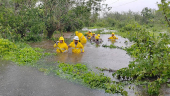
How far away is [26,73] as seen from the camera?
7.03 meters

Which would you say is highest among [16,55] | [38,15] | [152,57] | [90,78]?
[38,15]

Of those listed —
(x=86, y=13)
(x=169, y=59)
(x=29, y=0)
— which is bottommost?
(x=169, y=59)

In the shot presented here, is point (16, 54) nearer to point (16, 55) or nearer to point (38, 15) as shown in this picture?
point (16, 55)

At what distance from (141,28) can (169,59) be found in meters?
1.42

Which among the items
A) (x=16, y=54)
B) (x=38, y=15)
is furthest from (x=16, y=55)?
(x=38, y=15)

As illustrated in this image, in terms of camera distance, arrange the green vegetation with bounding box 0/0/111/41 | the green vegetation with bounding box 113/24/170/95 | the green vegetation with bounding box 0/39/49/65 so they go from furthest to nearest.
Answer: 1. the green vegetation with bounding box 0/0/111/41
2. the green vegetation with bounding box 0/39/49/65
3. the green vegetation with bounding box 113/24/170/95

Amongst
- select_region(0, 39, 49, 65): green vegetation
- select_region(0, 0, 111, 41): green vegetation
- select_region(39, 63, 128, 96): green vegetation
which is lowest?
select_region(39, 63, 128, 96): green vegetation

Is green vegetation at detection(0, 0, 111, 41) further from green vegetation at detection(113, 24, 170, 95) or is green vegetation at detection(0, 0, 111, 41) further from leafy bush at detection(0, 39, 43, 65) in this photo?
green vegetation at detection(113, 24, 170, 95)

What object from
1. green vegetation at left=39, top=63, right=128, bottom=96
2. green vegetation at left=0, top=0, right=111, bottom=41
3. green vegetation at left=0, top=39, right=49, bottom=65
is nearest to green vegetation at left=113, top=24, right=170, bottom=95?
green vegetation at left=39, top=63, right=128, bottom=96

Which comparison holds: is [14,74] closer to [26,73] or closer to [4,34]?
[26,73]

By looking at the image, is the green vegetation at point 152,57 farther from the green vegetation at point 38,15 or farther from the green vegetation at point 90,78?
the green vegetation at point 38,15

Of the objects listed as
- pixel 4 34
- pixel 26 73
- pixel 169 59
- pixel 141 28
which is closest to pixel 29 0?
pixel 4 34

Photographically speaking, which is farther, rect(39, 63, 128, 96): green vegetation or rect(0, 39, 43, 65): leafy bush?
rect(0, 39, 43, 65): leafy bush

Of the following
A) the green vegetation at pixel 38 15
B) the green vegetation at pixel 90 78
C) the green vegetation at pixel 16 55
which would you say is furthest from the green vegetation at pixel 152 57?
the green vegetation at pixel 38 15
